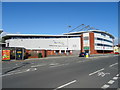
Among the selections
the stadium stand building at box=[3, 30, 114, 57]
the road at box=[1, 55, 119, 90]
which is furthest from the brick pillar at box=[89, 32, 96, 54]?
the road at box=[1, 55, 119, 90]

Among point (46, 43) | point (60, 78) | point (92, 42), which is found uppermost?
point (92, 42)

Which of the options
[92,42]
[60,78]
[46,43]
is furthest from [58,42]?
[60,78]

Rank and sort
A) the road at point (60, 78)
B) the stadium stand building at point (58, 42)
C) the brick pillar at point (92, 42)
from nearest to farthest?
the road at point (60, 78) < the stadium stand building at point (58, 42) < the brick pillar at point (92, 42)

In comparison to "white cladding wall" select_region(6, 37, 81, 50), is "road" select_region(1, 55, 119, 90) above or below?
below

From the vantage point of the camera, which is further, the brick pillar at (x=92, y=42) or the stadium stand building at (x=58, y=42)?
the brick pillar at (x=92, y=42)

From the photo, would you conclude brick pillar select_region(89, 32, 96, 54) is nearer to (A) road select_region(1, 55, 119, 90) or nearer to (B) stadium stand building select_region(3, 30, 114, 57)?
(B) stadium stand building select_region(3, 30, 114, 57)

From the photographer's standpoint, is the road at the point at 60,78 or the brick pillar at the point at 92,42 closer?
the road at the point at 60,78

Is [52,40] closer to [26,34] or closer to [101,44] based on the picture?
[26,34]

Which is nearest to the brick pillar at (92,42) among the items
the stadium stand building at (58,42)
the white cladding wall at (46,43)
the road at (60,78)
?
the stadium stand building at (58,42)

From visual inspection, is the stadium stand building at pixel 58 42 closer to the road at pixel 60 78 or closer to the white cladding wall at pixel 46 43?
the white cladding wall at pixel 46 43

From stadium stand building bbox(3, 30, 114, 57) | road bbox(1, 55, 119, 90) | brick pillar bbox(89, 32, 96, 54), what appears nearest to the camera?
road bbox(1, 55, 119, 90)

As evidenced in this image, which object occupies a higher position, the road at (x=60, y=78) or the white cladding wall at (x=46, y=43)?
the white cladding wall at (x=46, y=43)

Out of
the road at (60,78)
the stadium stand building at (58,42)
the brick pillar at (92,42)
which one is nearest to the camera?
the road at (60,78)

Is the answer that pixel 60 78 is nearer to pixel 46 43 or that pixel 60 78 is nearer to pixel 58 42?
pixel 58 42
